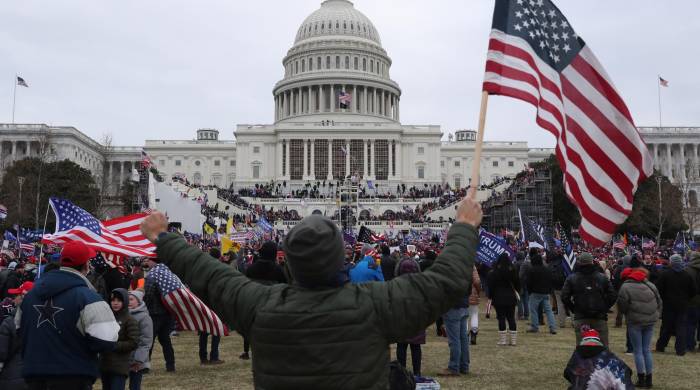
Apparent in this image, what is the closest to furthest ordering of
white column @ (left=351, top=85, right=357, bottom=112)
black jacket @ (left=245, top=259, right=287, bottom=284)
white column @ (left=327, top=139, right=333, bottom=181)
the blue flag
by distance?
1. black jacket @ (left=245, top=259, right=287, bottom=284)
2. the blue flag
3. white column @ (left=327, top=139, right=333, bottom=181)
4. white column @ (left=351, top=85, right=357, bottom=112)

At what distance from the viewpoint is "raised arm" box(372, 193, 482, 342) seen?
3.00 meters

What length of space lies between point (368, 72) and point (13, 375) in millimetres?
93908

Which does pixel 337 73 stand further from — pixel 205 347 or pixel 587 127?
pixel 587 127

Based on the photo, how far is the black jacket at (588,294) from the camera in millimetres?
8922

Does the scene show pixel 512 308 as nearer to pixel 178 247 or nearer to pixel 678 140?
pixel 178 247

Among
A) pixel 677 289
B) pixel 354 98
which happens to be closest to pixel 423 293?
pixel 677 289

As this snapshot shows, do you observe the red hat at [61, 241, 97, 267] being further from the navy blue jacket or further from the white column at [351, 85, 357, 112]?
the white column at [351, 85, 357, 112]

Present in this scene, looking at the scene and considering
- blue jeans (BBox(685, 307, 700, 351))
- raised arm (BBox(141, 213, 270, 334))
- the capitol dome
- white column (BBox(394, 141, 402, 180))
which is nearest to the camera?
raised arm (BBox(141, 213, 270, 334))

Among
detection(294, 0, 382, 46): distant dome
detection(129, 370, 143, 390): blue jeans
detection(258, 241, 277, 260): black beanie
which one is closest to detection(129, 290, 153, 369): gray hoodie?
detection(129, 370, 143, 390): blue jeans

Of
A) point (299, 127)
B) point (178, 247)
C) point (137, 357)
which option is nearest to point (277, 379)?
point (178, 247)

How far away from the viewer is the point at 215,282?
329cm

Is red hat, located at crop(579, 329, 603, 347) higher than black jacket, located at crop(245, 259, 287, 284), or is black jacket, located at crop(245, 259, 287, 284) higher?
black jacket, located at crop(245, 259, 287, 284)

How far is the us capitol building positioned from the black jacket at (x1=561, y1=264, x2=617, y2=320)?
227ft

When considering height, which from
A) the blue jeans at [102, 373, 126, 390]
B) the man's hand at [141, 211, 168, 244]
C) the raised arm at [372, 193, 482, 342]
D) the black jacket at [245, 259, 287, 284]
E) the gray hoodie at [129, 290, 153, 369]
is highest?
the man's hand at [141, 211, 168, 244]
